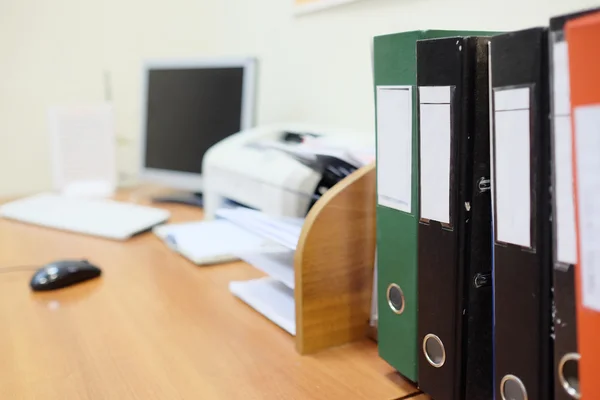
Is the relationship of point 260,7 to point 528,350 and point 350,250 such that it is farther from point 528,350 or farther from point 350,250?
point 528,350

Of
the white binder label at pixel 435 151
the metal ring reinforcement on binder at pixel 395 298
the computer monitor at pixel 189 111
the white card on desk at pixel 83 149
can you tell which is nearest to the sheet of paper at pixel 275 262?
the metal ring reinforcement on binder at pixel 395 298

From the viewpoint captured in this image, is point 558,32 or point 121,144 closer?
point 558,32

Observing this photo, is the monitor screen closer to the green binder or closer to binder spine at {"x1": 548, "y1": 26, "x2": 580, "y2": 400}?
the green binder

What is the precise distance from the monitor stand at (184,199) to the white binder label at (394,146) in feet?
3.07

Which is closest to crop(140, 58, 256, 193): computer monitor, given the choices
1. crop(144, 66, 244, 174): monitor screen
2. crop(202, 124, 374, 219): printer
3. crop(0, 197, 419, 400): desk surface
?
crop(144, 66, 244, 174): monitor screen

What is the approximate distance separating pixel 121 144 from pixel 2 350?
1271 mm

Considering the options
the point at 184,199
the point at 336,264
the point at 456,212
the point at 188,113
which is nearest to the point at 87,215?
the point at 184,199

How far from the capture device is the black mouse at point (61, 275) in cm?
96

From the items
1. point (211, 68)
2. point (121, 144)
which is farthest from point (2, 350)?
point (121, 144)

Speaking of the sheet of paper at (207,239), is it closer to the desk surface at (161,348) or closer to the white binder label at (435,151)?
the desk surface at (161,348)

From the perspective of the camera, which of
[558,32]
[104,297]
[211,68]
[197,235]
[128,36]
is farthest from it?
[128,36]

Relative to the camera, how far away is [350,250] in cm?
75

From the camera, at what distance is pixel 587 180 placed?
404 mm

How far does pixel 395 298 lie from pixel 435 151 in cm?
18
